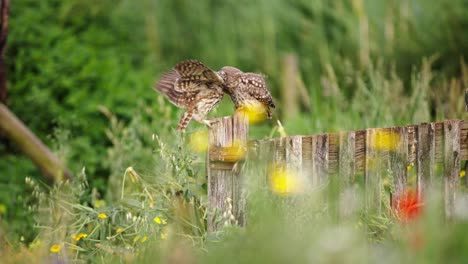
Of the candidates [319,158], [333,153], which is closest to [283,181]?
[319,158]

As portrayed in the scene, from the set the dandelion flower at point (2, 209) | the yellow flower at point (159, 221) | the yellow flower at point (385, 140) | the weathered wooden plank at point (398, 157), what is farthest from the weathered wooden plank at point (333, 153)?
the dandelion flower at point (2, 209)

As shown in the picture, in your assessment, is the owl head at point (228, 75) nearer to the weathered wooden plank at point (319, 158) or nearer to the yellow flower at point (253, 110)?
the yellow flower at point (253, 110)

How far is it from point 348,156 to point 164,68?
4.93m

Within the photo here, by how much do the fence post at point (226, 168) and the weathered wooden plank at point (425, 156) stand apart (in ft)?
3.80

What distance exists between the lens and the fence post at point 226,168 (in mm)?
4695

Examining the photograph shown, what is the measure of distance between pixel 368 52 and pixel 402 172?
4.13 metres

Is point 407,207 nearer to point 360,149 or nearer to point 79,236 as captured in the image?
point 360,149

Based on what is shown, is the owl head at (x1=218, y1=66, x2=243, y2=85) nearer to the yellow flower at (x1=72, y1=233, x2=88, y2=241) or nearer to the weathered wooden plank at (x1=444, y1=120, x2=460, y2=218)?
the yellow flower at (x1=72, y1=233, x2=88, y2=241)

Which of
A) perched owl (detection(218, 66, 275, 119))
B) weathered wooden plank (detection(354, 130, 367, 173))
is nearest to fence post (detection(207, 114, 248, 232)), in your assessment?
perched owl (detection(218, 66, 275, 119))

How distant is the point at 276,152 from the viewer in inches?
190

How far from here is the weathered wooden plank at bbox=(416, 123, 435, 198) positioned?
5398 mm

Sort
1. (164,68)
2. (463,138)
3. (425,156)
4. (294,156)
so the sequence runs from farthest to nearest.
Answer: (164,68) → (463,138) → (425,156) → (294,156)

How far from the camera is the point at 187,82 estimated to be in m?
5.02

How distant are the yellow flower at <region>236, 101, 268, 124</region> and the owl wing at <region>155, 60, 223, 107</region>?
0.69 feet
